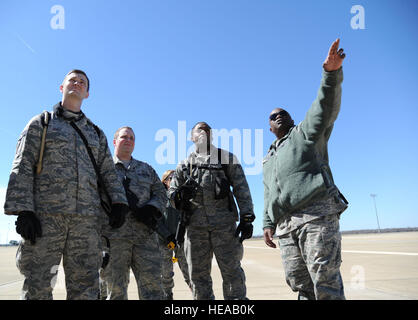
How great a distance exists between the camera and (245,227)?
3559 mm

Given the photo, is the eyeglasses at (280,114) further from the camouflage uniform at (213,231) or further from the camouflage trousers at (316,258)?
the camouflage trousers at (316,258)

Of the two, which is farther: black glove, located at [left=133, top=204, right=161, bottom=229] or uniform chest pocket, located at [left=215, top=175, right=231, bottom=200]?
uniform chest pocket, located at [left=215, top=175, right=231, bottom=200]

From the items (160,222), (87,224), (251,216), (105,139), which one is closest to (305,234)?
(251,216)

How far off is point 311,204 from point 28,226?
220cm

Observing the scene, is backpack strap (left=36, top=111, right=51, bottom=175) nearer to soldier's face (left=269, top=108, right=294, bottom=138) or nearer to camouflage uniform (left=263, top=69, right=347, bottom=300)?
camouflage uniform (left=263, top=69, right=347, bottom=300)

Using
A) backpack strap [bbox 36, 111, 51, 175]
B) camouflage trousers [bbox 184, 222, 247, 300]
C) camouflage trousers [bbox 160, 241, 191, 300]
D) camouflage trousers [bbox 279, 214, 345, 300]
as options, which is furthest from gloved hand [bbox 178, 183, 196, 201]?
backpack strap [bbox 36, 111, 51, 175]

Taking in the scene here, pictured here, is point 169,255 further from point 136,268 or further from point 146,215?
point 146,215

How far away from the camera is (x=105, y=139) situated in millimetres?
2877

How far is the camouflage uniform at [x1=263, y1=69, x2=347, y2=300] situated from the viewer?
95.4 inches

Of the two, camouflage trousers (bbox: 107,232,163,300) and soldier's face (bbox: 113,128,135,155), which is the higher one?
soldier's face (bbox: 113,128,135,155)

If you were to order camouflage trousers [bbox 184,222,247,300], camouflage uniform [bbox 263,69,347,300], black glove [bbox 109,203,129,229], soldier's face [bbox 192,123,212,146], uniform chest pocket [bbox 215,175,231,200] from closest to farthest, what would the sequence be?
→ camouflage uniform [bbox 263,69,347,300] → black glove [bbox 109,203,129,229] → camouflage trousers [bbox 184,222,247,300] → uniform chest pocket [bbox 215,175,231,200] → soldier's face [bbox 192,123,212,146]

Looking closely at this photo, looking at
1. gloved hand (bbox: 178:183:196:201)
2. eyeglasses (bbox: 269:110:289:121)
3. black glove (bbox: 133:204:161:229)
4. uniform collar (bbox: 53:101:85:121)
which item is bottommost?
black glove (bbox: 133:204:161:229)

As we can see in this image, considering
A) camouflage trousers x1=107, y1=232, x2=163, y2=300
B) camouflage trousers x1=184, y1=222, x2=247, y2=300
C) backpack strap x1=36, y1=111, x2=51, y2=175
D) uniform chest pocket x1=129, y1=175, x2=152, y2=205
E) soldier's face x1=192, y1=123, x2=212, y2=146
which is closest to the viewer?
backpack strap x1=36, y1=111, x2=51, y2=175

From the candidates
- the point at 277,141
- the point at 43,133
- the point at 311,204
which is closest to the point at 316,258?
the point at 311,204
